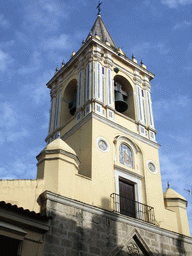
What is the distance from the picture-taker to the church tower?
46.2 ft

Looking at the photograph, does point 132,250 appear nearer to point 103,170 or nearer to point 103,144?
point 103,170

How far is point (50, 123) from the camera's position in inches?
781

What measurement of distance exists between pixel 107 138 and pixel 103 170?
1753mm

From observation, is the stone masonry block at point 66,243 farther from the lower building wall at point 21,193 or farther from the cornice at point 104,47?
the cornice at point 104,47

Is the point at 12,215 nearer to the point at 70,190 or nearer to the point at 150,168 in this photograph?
the point at 70,190

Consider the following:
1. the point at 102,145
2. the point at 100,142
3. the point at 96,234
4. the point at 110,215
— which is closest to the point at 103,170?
the point at 102,145

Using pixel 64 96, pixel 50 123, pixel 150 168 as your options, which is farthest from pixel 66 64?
pixel 150 168

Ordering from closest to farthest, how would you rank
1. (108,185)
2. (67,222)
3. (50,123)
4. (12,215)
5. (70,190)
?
(12,215) < (67,222) < (70,190) < (108,185) < (50,123)

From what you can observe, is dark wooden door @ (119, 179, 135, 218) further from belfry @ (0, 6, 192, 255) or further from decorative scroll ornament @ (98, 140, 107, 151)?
decorative scroll ornament @ (98, 140, 107, 151)

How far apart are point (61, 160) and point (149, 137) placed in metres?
6.06

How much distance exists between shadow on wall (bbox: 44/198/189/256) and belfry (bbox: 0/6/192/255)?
0.03 m

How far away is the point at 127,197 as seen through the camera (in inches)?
606

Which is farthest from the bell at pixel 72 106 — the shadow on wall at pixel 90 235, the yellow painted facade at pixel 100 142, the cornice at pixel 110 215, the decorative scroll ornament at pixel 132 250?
the decorative scroll ornament at pixel 132 250

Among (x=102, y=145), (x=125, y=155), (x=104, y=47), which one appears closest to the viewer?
(x=102, y=145)
